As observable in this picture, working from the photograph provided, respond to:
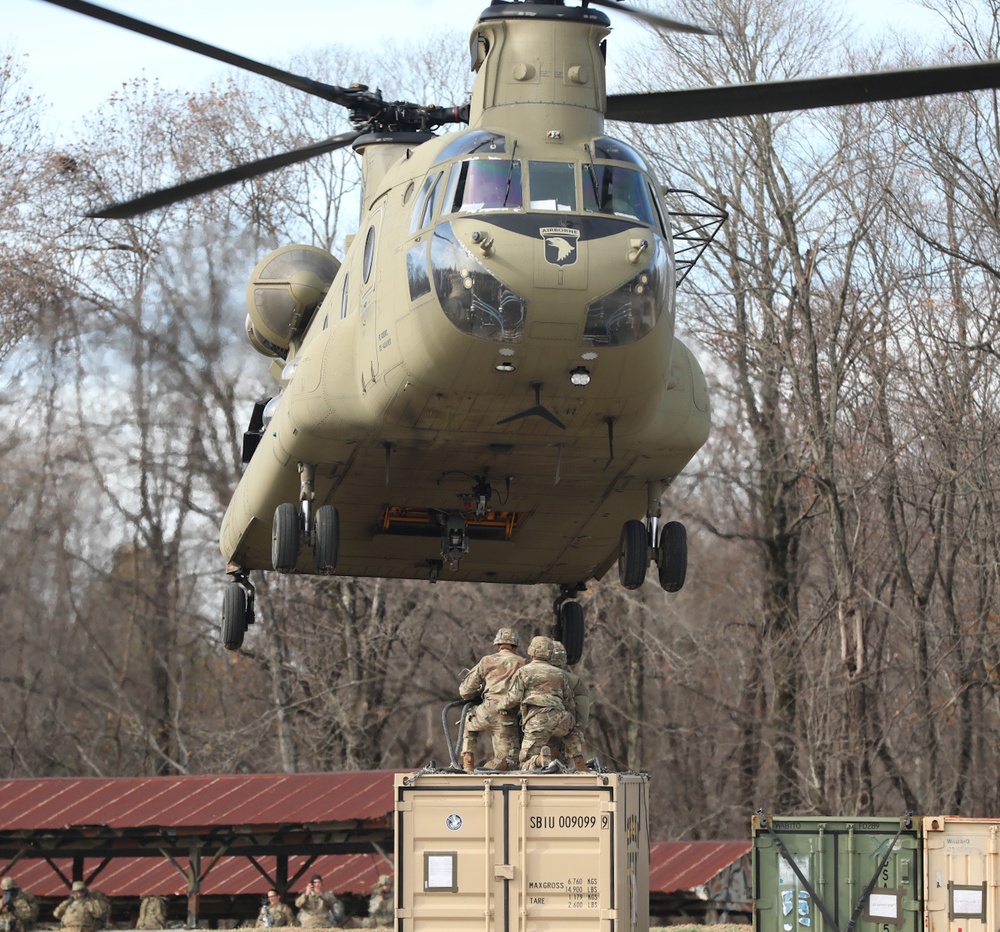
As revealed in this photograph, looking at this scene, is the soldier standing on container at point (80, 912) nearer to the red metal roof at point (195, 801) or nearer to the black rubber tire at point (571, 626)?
the red metal roof at point (195, 801)

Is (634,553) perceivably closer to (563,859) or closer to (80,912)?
(563,859)

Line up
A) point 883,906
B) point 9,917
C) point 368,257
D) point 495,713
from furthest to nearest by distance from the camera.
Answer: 1. point 9,917
2. point 368,257
3. point 883,906
4. point 495,713

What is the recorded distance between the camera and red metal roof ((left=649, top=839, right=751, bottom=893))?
2550cm

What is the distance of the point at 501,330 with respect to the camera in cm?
1241

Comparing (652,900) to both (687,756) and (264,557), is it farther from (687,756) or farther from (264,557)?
(687,756)

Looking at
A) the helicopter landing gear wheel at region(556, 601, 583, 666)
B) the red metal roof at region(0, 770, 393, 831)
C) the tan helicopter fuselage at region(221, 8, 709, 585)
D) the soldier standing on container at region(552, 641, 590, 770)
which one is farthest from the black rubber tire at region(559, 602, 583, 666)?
the soldier standing on container at region(552, 641, 590, 770)

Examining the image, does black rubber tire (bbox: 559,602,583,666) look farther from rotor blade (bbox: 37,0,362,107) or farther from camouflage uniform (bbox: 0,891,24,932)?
camouflage uniform (bbox: 0,891,24,932)

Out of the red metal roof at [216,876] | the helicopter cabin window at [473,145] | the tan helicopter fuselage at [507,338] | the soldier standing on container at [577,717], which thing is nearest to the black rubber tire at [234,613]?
the tan helicopter fuselage at [507,338]

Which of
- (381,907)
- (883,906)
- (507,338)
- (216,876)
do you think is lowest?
(381,907)

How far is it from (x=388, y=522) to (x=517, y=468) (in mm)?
2092

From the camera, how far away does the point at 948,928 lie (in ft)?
42.8

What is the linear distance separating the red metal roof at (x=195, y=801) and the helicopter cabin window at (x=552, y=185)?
41.0 feet

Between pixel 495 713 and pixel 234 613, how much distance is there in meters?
6.23

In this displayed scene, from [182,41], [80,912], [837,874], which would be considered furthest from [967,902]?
[80,912]
